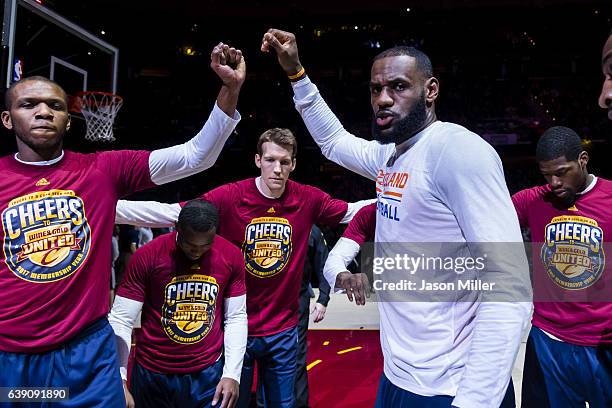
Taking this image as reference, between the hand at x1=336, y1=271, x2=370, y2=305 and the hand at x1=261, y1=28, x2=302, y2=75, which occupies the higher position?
the hand at x1=261, y1=28, x2=302, y2=75

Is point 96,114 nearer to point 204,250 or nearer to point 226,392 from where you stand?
point 204,250

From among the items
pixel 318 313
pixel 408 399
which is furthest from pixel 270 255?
pixel 408 399

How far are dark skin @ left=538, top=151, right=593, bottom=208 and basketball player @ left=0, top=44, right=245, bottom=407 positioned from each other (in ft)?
6.72

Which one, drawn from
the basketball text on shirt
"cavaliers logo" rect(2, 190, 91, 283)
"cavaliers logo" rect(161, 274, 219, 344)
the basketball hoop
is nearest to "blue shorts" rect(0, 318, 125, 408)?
"cavaliers logo" rect(2, 190, 91, 283)

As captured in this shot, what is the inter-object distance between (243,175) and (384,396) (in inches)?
616

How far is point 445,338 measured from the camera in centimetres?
173

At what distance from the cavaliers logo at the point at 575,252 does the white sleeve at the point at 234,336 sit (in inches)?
73.4

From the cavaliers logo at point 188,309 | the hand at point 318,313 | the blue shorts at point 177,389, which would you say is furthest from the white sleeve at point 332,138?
the hand at point 318,313

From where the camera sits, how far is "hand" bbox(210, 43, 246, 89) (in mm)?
2156

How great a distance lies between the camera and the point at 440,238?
171cm

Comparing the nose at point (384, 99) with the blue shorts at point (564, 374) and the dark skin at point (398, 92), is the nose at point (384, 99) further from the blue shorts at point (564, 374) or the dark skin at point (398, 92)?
the blue shorts at point (564, 374)

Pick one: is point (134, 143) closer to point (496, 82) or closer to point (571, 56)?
point (496, 82)

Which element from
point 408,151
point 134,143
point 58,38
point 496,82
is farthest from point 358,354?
point 496,82

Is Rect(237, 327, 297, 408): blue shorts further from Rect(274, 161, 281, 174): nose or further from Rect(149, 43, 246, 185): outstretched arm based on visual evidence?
Rect(149, 43, 246, 185): outstretched arm
